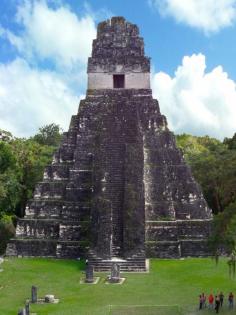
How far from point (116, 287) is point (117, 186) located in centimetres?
655

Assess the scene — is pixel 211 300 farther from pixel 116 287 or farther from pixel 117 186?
pixel 117 186

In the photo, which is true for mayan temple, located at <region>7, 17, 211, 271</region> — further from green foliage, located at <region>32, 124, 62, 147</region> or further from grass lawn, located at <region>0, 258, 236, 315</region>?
green foliage, located at <region>32, 124, 62, 147</region>

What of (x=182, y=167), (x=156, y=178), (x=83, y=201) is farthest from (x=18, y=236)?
(x=182, y=167)

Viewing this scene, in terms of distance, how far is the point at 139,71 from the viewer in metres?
26.8

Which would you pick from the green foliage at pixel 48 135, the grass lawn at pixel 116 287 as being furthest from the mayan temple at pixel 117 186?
the green foliage at pixel 48 135

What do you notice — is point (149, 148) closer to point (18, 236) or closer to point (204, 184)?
point (18, 236)

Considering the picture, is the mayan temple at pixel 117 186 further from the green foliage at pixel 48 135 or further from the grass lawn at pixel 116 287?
the green foliage at pixel 48 135

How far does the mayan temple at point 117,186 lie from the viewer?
21175 mm

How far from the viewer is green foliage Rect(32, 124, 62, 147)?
48156 mm

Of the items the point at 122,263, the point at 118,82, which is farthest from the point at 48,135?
the point at 122,263

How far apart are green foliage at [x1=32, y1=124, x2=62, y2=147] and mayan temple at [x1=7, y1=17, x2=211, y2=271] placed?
21.5 m

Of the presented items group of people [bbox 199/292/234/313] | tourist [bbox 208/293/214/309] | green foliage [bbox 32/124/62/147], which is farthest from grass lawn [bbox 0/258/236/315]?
green foliage [bbox 32/124/62/147]

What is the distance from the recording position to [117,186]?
22734mm

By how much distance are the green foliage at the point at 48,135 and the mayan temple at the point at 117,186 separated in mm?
21463
